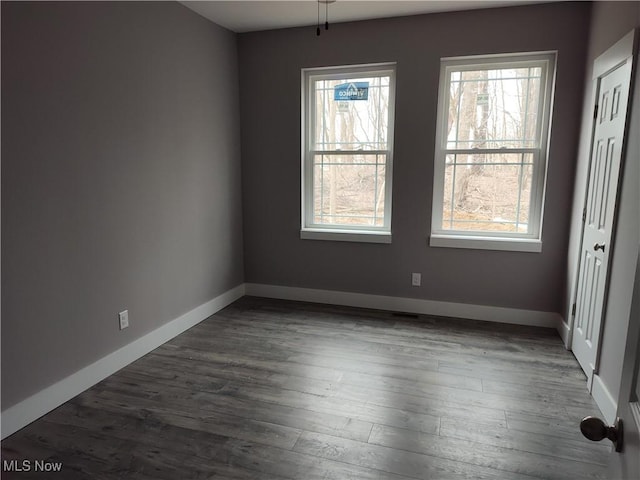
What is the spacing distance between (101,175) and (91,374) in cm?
125

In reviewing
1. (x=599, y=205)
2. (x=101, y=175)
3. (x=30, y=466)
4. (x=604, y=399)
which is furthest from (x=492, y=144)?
(x=30, y=466)

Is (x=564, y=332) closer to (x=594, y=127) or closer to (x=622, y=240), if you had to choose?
(x=622, y=240)

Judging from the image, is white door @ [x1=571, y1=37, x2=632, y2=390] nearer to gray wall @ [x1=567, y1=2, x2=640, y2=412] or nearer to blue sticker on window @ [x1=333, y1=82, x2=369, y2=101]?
gray wall @ [x1=567, y1=2, x2=640, y2=412]

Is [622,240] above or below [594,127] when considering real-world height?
below

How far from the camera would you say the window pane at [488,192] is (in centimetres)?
354

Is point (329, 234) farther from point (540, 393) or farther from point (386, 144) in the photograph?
point (540, 393)


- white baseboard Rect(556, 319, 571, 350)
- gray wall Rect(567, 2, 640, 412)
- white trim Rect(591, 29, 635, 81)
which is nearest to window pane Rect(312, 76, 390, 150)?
white trim Rect(591, 29, 635, 81)

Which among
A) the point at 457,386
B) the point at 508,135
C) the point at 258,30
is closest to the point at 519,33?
the point at 508,135

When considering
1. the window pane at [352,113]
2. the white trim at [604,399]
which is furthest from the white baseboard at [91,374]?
the white trim at [604,399]

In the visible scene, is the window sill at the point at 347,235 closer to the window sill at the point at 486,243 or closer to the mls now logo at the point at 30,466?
the window sill at the point at 486,243

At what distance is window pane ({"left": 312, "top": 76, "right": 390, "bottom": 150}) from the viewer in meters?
3.80

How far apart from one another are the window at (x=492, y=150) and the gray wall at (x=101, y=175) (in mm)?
2094

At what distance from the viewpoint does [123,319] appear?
2.80m

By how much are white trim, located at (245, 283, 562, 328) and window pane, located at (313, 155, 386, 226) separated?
740 mm
